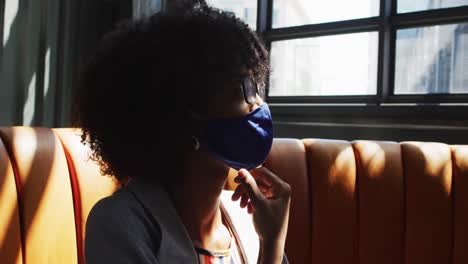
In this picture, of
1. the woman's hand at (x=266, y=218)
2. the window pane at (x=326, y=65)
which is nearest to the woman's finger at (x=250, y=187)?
the woman's hand at (x=266, y=218)

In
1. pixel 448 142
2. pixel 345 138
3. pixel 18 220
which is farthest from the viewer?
pixel 345 138

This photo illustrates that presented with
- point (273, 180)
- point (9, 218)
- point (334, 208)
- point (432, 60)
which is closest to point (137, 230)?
point (273, 180)

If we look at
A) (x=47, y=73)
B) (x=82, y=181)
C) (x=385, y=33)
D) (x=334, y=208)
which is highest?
(x=385, y=33)

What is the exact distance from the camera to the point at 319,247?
162cm

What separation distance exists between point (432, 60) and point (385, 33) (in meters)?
0.27

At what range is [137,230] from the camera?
862mm

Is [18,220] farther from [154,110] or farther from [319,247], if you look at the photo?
[319,247]

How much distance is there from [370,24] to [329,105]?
1.54 ft

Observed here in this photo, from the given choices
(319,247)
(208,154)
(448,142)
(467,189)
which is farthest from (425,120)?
(208,154)

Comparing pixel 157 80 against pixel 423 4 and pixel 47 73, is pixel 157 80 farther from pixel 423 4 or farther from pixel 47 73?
pixel 423 4

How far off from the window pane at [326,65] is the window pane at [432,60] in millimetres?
144

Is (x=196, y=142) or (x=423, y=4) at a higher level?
(x=423, y=4)

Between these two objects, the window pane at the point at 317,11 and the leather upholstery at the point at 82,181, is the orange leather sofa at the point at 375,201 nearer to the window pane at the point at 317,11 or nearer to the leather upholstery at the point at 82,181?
the leather upholstery at the point at 82,181

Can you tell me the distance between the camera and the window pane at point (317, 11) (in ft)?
8.06
